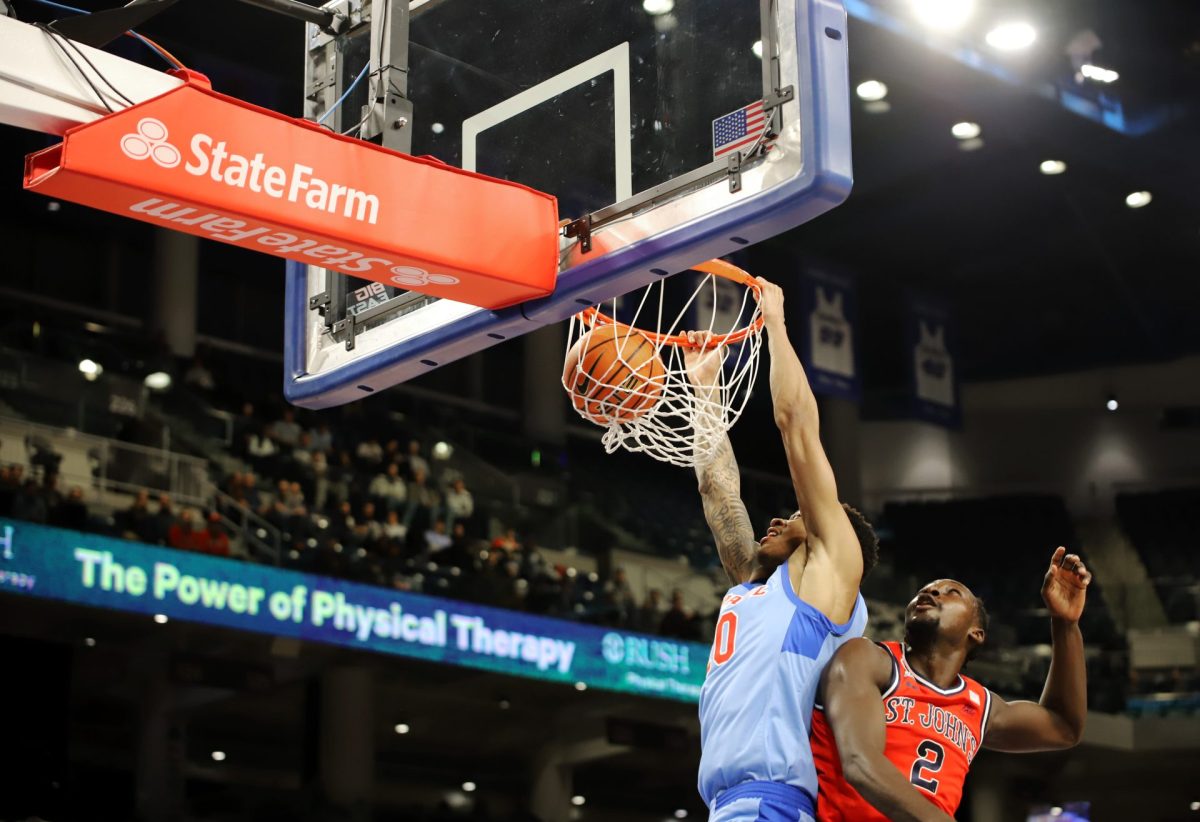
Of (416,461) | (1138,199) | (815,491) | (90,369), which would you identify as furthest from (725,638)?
(1138,199)

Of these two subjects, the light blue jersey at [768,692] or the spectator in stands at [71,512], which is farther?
the spectator in stands at [71,512]

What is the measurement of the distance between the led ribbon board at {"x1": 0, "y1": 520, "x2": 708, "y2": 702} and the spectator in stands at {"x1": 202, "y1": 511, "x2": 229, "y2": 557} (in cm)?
7

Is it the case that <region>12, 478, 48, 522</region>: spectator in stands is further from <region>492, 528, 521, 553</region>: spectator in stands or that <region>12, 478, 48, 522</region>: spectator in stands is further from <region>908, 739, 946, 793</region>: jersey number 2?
<region>908, 739, 946, 793</region>: jersey number 2

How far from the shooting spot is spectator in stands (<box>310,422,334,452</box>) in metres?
12.9

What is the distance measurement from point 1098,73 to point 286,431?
301 inches

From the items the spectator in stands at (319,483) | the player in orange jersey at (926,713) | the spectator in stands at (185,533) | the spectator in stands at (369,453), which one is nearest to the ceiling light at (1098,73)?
the spectator in stands at (369,453)

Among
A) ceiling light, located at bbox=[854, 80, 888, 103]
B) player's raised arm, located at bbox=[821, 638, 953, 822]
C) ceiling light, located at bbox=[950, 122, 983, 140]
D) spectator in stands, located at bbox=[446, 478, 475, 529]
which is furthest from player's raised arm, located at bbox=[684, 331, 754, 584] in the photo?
ceiling light, located at bbox=[950, 122, 983, 140]

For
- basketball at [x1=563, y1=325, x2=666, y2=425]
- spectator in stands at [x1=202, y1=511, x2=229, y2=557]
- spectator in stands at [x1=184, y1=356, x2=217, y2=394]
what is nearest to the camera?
basketball at [x1=563, y1=325, x2=666, y2=425]

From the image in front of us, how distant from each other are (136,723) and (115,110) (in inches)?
399

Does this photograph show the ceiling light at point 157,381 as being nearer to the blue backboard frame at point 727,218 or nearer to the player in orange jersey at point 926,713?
the blue backboard frame at point 727,218

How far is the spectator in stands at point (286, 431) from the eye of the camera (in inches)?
490

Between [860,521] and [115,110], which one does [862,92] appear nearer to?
[860,521]

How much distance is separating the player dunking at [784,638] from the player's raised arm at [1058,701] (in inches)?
20.0

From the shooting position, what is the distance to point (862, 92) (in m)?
15.0
